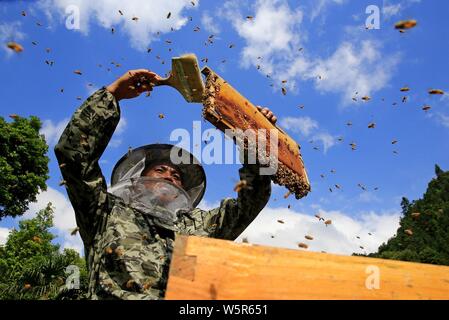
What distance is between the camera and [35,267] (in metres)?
13.0

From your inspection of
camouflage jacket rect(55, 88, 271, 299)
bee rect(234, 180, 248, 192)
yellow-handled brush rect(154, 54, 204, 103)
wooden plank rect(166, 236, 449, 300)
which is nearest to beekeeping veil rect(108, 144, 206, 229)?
camouflage jacket rect(55, 88, 271, 299)

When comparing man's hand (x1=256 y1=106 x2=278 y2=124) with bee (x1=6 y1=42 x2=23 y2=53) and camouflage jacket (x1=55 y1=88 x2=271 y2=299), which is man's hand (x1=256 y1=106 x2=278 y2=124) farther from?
bee (x1=6 y1=42 x2=23 y2=53)

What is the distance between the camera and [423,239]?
30688mm

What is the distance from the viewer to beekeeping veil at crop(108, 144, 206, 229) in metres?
3.84

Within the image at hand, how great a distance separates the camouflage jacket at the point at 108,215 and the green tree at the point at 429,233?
78.8 feet

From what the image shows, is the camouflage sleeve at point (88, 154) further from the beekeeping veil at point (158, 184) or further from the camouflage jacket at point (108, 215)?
the beekeeping veil at point (158, 184)

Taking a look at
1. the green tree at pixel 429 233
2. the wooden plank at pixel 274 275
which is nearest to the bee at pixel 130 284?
the wooden plank at pixel 274 275

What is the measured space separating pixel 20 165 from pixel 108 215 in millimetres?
18968

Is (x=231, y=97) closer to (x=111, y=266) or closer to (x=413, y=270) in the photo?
(x=111, y=266)

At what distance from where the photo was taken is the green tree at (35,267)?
39.1 feet

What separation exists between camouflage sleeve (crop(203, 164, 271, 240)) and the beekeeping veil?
0.34 metres

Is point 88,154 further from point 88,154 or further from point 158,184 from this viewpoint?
point 158,184

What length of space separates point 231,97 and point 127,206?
1.32 meters
